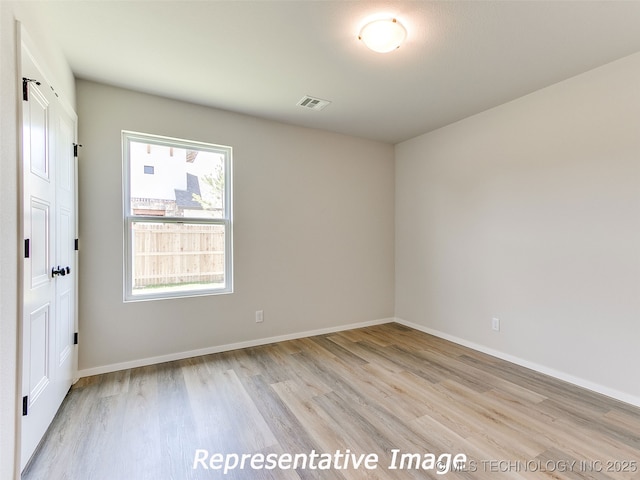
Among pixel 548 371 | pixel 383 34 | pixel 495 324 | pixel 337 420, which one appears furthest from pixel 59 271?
pixel 548 371

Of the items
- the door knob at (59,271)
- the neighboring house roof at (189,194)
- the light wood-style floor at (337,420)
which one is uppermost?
the neighboring house roof at (189,194)

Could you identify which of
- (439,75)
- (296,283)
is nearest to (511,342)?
(296,283)

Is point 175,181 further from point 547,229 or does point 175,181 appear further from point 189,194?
point 547,229

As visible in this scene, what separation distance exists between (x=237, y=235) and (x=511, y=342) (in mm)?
3028

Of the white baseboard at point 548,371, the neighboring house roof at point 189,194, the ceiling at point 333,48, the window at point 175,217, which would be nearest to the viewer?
the ceiling at point 333,48

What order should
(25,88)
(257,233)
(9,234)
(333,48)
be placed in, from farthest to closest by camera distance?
(257,233) < (333,48) < (25,88) < (9,234)

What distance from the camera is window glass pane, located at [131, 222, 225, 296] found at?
2881mm

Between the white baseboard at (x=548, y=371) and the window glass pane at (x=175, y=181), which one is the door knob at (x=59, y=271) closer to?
the window glass pane at (x=175, y=181)

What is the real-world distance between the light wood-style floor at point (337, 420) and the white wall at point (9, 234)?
40 centimetres

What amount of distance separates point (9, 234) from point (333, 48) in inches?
85.8

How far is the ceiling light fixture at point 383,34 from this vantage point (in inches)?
72.3

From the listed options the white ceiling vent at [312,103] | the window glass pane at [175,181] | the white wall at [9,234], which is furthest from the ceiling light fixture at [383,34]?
the window glass pane at [175,181]

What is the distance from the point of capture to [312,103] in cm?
Answer: 302

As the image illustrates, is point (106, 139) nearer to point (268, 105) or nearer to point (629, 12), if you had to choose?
point (268, 105)
